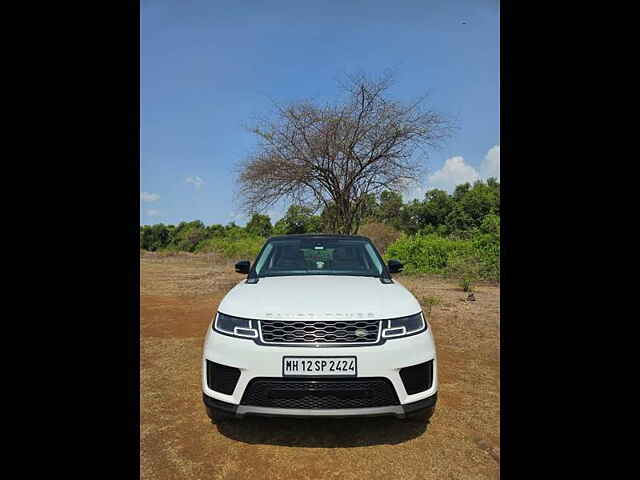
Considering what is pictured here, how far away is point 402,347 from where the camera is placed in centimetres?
243

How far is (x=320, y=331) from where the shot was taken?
2438 millimetres

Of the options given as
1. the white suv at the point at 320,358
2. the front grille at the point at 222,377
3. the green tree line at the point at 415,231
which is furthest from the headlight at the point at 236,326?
the green tree line at the point at 415,231

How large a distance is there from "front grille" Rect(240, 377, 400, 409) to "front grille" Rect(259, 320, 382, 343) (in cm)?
25

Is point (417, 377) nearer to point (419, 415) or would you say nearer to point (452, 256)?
point (419, 415)

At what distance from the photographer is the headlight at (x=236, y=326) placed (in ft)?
8.14

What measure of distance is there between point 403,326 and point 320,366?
2.15 feet

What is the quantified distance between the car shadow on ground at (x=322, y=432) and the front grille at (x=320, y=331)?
1.95ft

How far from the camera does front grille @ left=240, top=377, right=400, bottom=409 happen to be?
231cm
